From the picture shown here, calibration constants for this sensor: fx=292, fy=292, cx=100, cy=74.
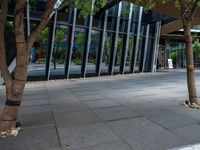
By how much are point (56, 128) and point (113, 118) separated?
63.3 inches

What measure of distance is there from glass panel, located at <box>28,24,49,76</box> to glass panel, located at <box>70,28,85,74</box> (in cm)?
210

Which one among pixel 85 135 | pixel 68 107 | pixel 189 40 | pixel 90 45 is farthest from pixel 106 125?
pixel 90 45

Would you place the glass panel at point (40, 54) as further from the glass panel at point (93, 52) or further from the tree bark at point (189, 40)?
the tree bark at point (189, 40)

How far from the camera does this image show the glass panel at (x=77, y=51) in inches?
788

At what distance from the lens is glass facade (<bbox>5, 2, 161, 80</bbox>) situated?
18.5 m

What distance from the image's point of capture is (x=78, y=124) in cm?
703

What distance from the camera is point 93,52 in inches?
843

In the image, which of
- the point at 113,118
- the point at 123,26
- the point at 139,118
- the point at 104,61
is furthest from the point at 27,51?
the point at 123,26

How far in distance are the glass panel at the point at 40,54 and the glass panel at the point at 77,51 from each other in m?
2.10

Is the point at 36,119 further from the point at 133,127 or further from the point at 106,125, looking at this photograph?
the point at 133,127

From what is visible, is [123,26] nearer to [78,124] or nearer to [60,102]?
[60,102]

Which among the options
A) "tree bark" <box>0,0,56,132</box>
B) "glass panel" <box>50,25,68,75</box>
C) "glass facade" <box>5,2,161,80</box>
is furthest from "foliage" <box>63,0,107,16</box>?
"glass panel" <box>50,25,68,75</box>

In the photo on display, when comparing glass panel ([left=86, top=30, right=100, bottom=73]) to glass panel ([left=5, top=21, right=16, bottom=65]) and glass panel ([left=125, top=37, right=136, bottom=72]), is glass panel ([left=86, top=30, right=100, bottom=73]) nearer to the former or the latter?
glass panel ([left=125, top=37, right=136, bottom=72])

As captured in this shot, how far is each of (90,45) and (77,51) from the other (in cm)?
120
